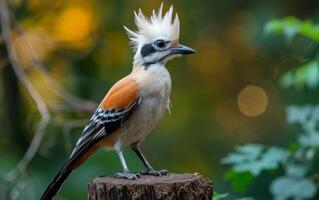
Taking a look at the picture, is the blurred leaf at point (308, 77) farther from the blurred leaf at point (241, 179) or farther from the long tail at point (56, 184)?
the long tail at point (56, 184)

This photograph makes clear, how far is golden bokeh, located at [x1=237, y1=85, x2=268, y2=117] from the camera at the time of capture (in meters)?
10.8

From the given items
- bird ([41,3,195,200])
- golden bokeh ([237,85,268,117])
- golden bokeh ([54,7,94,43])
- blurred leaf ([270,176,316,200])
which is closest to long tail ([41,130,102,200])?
bird ([41,3,195,200])

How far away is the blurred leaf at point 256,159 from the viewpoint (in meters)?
5.20

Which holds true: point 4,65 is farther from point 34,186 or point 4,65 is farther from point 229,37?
point 229,37

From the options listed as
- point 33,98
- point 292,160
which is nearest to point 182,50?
point 292,160

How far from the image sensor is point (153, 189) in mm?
4031

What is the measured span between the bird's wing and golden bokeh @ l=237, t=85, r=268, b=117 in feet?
19.9

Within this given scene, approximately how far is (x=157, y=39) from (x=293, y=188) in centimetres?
150

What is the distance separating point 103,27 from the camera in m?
9.85

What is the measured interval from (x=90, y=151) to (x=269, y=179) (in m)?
2.96

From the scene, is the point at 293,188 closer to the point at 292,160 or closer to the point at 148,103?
the point at 292,160

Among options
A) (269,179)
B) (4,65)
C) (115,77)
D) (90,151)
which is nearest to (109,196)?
(90,151)

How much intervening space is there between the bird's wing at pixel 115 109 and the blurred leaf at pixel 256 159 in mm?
938

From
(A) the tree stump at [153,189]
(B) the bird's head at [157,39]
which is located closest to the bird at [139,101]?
(B) the bird's head at [157,39]
